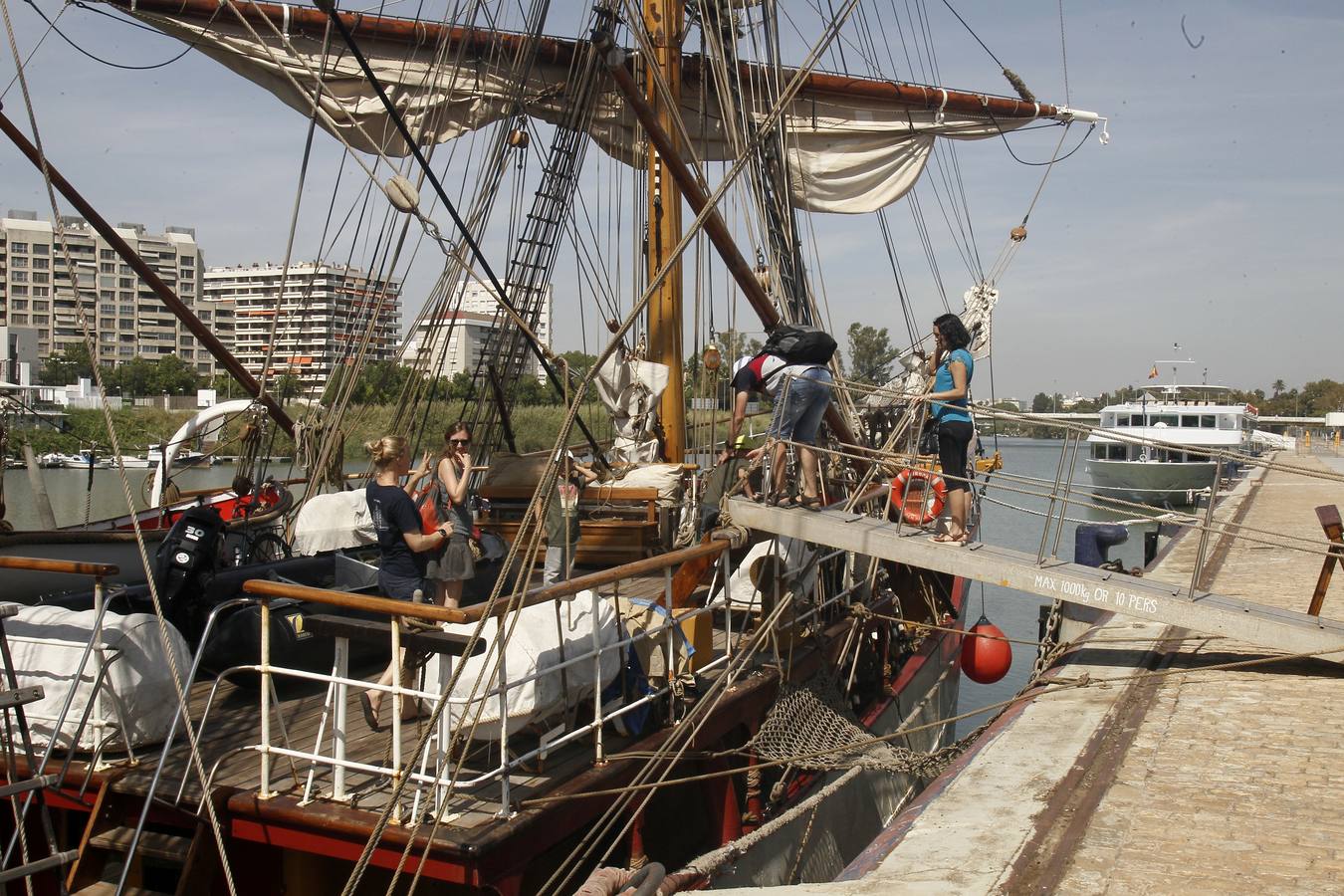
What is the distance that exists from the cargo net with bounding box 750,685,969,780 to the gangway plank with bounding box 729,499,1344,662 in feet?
3.96

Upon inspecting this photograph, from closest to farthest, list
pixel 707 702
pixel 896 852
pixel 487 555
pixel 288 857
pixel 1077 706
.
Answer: pixel 896 852 → pixel 288 857 → pixel 707 702 → pixel 1077 706 → pixel 487 555

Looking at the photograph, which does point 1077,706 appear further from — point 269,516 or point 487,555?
point 269,516

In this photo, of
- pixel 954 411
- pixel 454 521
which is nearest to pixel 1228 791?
pixel 954 411

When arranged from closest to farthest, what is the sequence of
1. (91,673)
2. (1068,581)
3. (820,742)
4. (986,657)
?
(91,673) → (1068,581) → (820,742) → (986,657)

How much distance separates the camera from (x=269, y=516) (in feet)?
32.6

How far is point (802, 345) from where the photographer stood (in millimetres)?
7789

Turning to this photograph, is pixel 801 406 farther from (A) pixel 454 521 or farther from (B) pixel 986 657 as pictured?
(B) pixel 986 657

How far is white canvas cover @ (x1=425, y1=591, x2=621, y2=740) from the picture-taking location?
491 cm

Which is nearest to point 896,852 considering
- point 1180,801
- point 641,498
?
point 1180,801

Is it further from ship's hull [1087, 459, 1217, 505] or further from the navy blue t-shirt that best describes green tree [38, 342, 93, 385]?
the navy blue t-shirt

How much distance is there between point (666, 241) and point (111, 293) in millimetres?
129022

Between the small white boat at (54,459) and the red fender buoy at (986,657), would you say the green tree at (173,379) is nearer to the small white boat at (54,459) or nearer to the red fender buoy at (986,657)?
the small white boat at (54,459)

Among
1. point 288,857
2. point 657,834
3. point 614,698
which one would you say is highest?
point 614,698

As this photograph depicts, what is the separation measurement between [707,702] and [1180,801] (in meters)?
2.58
